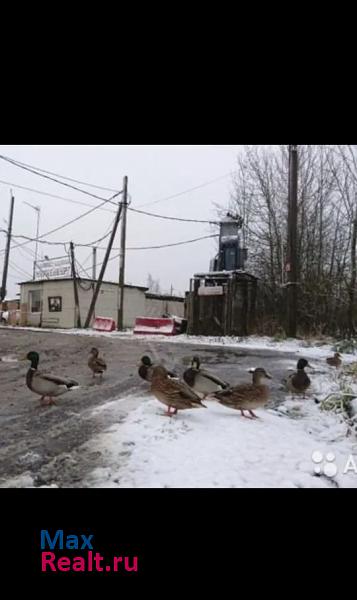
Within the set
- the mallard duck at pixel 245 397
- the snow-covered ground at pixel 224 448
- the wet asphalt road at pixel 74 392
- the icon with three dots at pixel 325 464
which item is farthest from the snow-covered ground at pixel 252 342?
the icon with three dots at pixel 325 464

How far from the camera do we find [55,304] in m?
3.38

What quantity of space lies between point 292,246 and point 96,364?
2.26 m

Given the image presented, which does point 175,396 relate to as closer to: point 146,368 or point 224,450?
point 224,450

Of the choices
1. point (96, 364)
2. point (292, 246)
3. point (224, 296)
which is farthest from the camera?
point (292, 246)

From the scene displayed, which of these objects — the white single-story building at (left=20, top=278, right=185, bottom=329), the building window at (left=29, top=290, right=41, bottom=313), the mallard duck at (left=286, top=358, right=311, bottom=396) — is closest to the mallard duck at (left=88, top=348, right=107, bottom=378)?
the white single-story building at (left=20, top=278, right=185, bottom=329)

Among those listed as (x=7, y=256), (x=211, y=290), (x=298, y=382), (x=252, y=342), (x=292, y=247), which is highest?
(x=292, y=247)

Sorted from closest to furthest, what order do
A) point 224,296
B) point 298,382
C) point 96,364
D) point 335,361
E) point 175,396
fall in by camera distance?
point 175,396 < point 298,382 < point 224,296 < point 96,364 < point 335,361

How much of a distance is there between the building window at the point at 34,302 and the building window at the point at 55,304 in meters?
0.10

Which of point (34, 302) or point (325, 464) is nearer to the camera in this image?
point (325, 464)

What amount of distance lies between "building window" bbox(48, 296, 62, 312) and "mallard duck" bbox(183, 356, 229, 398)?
4.96 ft

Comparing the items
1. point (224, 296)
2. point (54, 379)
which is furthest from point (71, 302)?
point (224, 296)

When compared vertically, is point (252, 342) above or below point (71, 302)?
below
